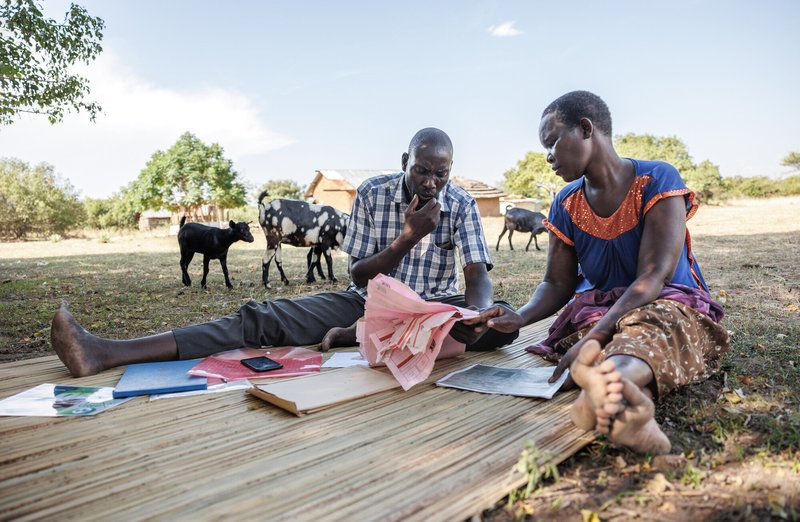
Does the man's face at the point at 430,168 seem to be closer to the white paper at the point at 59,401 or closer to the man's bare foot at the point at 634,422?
the man's bare foot at the point at 634,422

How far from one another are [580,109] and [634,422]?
4.61 feet

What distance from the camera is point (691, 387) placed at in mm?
2188

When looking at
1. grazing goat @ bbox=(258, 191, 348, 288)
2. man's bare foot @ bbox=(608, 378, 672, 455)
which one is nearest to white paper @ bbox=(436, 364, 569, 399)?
man's bare foot @ bbox=(608, 378, 672, 455)

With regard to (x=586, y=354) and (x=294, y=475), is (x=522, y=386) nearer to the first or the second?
(x=586, y=354)

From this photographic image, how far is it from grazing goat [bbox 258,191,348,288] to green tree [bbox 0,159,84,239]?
70.2ft

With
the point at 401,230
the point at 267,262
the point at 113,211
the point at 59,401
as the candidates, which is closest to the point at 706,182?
the point at 267,262

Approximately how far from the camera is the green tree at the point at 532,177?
3825 centimetres

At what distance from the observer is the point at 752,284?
526 centimetres

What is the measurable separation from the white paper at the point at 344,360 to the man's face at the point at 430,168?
3.16ft

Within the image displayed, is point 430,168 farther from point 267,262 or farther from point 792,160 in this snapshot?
point 792,160

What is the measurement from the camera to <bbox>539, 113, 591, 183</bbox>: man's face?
2.22 m

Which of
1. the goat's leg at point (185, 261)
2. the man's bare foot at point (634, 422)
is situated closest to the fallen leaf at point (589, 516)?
the man's bare foot at point (634, 422)

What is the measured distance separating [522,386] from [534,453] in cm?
77

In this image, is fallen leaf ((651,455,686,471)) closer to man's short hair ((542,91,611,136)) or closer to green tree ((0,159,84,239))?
man's short hair ((542,91,611,136))
